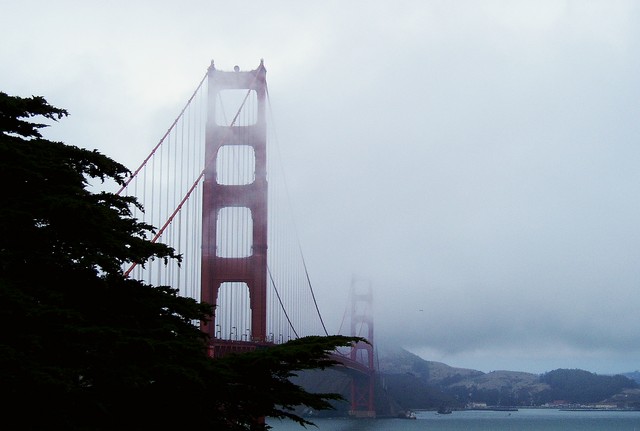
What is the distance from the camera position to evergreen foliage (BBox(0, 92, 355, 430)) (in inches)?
309

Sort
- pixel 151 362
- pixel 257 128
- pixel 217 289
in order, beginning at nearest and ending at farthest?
pixel 151 362
pixel 217 289
pixel 257 128

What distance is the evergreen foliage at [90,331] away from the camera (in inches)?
309

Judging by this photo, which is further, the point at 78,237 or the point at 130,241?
the point at 130,241

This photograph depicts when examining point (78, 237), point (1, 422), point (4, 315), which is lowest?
point (1, 422)

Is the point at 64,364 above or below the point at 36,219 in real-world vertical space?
below

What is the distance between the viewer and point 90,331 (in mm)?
7852

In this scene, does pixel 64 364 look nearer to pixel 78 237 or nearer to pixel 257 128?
pixel 78 237

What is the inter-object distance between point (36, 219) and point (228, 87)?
128 ft

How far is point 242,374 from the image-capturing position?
9.08 m

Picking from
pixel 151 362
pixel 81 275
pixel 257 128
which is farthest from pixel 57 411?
pixel 257 128

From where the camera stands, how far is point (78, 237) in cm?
886

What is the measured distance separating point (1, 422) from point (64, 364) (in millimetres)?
671

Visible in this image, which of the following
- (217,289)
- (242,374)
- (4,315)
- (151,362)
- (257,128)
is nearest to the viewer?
(4,315)

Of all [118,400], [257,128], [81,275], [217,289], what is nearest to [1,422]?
[118,400]
